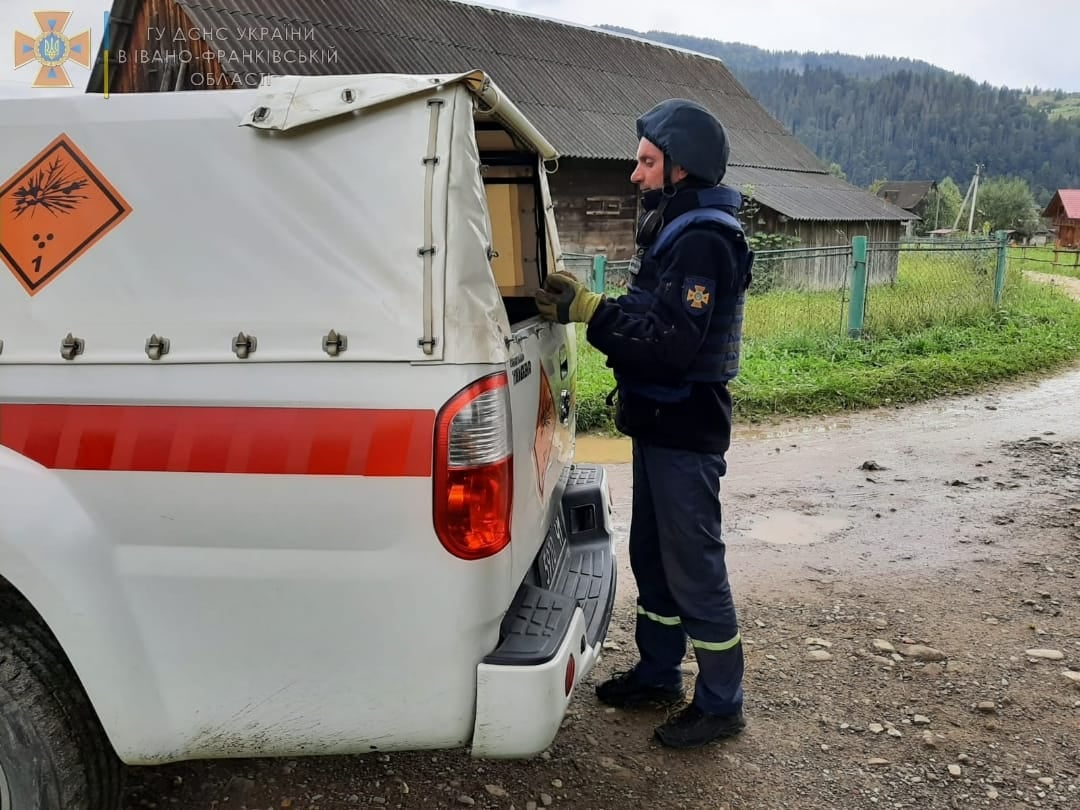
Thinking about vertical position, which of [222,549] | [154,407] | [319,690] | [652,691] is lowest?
[652,691]

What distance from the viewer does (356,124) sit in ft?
6.63

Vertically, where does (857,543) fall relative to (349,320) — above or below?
below

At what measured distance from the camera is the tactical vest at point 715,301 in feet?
9.25

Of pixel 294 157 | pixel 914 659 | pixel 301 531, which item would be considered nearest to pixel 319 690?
pixel 301 531

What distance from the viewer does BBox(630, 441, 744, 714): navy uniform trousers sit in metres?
2.91

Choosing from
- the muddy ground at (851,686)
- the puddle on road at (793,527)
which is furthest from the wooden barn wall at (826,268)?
the puddle on road at (793,527)

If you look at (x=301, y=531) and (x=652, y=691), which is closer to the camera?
(x=301, y=531)

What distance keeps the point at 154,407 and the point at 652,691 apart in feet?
7.14

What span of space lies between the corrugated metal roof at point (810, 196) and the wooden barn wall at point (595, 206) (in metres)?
2.60

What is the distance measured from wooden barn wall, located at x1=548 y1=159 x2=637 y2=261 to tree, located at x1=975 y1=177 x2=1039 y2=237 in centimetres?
7160

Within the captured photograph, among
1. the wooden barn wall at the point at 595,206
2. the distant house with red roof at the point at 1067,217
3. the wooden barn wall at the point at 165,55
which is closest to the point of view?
the wooden barn wall at the point at 165,55

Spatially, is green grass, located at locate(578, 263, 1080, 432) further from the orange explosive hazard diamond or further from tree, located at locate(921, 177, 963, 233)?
tree, located at locate(921, 177, 963, 233)

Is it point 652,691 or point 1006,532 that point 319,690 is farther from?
point 1006,532

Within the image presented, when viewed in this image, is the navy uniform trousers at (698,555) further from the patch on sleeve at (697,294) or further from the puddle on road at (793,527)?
the puddle on road at (793,527)
